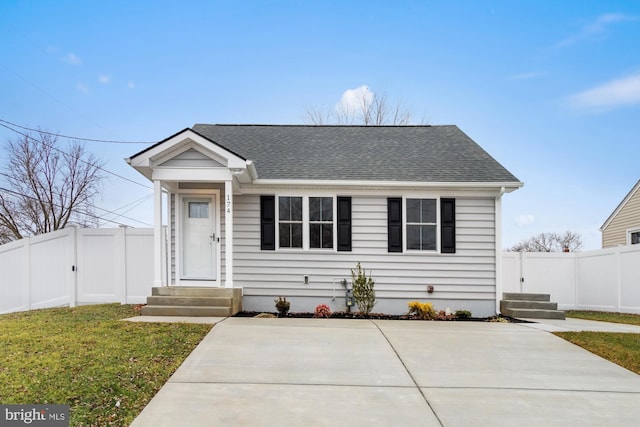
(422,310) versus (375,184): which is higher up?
(375,184)

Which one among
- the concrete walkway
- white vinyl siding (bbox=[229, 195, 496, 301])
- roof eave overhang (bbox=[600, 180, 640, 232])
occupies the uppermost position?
roof eave overhang (bbox=[600, 180, 640, 232])

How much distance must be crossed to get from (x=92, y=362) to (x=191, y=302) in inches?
136

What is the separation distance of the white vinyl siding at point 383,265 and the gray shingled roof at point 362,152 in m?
1.01

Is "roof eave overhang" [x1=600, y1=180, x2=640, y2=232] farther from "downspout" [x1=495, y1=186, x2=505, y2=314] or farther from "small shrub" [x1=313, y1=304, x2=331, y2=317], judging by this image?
"small shrub" [x1=313, y1=304, x2=331, y2=317]

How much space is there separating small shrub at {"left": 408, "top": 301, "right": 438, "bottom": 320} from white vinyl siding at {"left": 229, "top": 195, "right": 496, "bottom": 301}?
0.33m

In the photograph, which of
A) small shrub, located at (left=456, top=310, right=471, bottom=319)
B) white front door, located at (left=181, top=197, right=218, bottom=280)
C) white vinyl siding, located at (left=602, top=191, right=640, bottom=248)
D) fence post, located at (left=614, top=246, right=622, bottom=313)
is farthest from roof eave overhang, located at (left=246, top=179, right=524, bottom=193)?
white vinyl siding, located at (left=602, top=191, right=640, bottom=248)

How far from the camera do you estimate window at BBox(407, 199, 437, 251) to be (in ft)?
29.6

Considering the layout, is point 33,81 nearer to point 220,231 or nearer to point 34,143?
point 34,143

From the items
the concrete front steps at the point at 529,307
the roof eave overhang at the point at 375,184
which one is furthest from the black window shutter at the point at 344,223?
the concrete front steps at the point at 529,307

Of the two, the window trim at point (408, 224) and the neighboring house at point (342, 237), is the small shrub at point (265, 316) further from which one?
the window trim at point (408, 224)

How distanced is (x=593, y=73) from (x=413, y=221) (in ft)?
29.9

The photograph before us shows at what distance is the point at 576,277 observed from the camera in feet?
37.7

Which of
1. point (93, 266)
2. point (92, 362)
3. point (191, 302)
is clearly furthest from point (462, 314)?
point (93, 266)

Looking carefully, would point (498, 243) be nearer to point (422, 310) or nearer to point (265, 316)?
point (422, 310)
